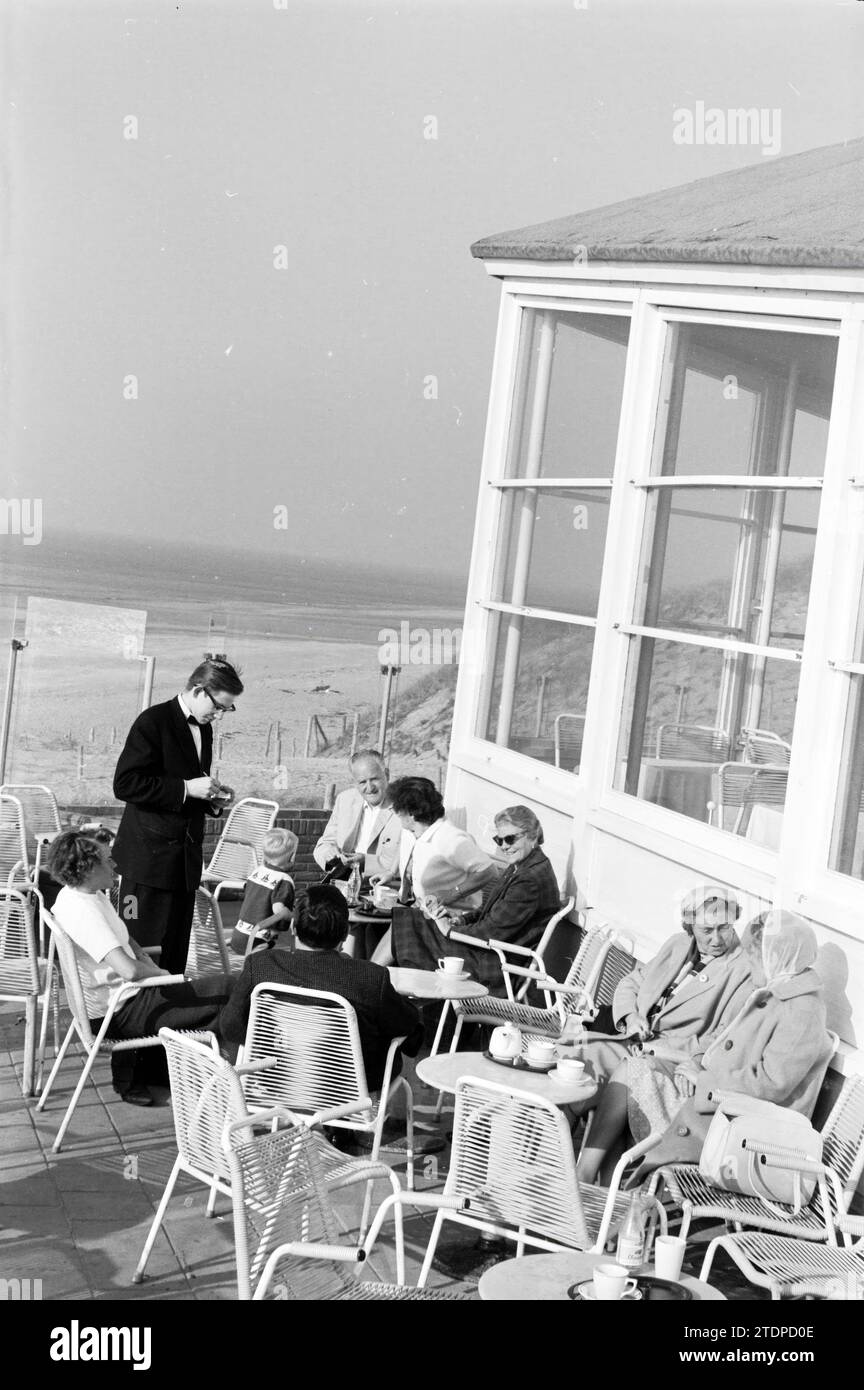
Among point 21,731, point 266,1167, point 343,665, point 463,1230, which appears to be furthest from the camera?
point 343,665

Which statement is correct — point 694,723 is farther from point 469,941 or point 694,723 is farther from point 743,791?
point 469,941

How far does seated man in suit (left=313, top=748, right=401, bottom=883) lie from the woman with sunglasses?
113 cm

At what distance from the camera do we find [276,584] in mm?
68812

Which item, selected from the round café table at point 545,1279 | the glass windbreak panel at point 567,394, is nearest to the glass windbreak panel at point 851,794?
the glass windbreak panel at point 567,394

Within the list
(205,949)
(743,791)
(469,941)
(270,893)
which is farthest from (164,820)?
(743,791)

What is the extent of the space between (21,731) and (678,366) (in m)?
38.7

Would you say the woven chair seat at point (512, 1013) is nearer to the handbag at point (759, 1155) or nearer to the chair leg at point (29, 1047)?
the handbag at point (759, 1155)

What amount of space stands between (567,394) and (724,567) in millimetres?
1382

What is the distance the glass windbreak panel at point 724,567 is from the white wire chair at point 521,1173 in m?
3.46

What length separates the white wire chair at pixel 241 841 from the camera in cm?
912

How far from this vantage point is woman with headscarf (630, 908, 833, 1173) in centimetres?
473

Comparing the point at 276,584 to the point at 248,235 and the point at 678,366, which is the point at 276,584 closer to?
the point at 248,235

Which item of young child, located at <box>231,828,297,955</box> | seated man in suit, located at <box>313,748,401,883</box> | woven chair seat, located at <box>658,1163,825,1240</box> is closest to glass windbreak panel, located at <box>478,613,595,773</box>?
seated man in suit, located at <box>313,748,401,883</box>

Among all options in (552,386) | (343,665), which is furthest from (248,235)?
(552,386)
